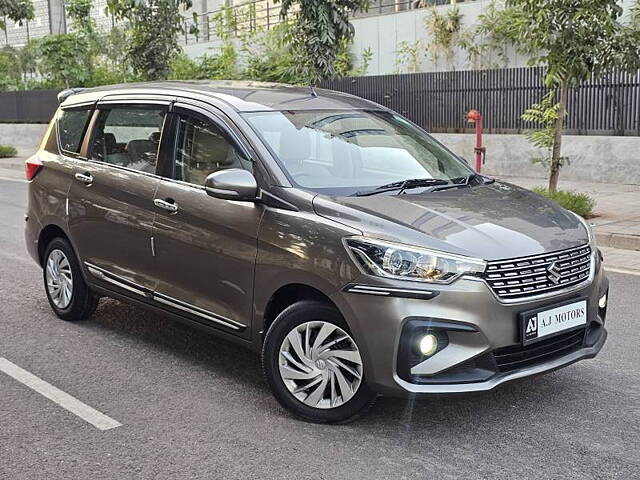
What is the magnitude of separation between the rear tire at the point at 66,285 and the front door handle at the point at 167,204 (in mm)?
1236

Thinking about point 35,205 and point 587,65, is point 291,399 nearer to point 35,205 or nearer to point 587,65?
point 35,205

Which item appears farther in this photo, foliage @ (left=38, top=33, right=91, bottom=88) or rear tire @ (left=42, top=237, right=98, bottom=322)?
foliage @ (left=38, top=33, right=91, bottom=88)

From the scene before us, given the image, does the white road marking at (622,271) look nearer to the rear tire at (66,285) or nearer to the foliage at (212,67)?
the rear tire at (66,285)

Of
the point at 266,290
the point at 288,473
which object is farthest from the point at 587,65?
the point at 288,473

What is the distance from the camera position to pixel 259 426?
4.34 meters

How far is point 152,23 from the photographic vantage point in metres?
16.2

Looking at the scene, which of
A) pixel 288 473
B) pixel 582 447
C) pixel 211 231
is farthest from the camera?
pixel 211 231

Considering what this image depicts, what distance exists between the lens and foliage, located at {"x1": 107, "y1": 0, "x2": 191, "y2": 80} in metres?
15.8

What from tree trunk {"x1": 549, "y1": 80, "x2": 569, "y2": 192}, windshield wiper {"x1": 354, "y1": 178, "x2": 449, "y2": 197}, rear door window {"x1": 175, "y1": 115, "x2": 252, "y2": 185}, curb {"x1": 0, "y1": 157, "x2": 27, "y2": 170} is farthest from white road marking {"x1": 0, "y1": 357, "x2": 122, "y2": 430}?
curb {"x1": 0, "y1": 157, "x2": 27, "y2": 170}

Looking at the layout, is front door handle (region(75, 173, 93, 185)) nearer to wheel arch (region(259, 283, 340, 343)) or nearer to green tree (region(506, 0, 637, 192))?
wheel arch (region(259, 283, 340, 343))

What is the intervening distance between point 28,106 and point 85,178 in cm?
2325

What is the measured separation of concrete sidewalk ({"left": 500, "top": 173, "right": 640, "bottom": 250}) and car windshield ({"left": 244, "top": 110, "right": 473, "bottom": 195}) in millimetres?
4541

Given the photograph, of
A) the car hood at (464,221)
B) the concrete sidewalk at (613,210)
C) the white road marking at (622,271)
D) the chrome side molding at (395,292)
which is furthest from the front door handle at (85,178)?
the concrete sidewalk at (613,210)

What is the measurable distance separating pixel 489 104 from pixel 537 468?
13.5 m
